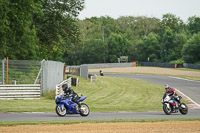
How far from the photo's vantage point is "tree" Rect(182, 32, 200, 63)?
102250 millimetres

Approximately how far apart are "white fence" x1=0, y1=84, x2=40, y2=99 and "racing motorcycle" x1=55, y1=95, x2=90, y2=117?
8.81 m

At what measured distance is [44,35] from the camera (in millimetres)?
51500

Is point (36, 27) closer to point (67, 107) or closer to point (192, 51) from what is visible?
point (67, 107)

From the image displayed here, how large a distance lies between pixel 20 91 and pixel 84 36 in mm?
112835

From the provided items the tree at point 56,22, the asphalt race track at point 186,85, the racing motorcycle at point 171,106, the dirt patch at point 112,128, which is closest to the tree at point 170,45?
the asphalt race track at point 186,85

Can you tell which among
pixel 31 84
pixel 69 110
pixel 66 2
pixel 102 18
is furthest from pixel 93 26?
pixel 69 110

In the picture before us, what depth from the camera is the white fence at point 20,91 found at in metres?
24.8

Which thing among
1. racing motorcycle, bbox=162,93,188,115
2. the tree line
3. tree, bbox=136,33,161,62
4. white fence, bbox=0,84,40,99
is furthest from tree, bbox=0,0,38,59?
tree, bbox=136,33,161,62

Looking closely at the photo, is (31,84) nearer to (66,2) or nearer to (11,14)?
(11,14)

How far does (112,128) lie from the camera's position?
1333 cm

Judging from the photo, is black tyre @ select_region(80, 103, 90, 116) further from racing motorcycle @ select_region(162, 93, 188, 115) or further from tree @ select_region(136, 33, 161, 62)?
tree @ select_region(136, 33, 161, 62)

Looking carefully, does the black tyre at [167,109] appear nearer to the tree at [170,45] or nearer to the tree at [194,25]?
the tree at [170,45]

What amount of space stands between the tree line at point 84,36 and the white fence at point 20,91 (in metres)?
9.25

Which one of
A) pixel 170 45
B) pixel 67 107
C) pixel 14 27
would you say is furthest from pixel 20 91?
pixel 170 45
